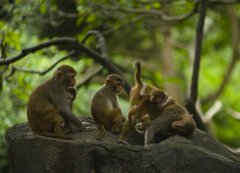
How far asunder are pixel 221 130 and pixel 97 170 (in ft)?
53.6

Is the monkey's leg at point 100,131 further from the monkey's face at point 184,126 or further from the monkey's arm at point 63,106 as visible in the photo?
the monkey's face at point 184,126

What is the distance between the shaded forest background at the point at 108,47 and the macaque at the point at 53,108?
8.48 ft

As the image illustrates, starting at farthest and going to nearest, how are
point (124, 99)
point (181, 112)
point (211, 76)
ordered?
point (211, 76) → point (124, 99) → point (181, 112)

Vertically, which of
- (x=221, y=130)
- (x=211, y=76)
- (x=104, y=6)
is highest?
(x=104, y=6)

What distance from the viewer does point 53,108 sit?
23.4 ft

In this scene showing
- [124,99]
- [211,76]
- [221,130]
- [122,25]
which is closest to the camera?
[122,25]

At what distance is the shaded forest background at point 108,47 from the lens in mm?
11141

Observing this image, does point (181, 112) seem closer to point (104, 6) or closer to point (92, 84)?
point (104, 6)

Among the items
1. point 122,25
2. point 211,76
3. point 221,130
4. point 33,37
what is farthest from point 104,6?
point 211,76

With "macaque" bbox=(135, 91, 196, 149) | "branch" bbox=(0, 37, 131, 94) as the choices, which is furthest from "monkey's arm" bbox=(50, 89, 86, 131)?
"branch" bbox=(0, 37, 131, 94)

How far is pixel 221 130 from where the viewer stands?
22.6 meters

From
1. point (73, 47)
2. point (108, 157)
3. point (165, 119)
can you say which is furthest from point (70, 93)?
point (73, 47)

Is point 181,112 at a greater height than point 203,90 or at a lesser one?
greater

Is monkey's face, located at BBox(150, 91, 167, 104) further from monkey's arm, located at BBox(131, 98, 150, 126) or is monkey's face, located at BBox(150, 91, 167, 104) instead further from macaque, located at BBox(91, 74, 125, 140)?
macaque, located at BBox(91, 74, 125, 140)
